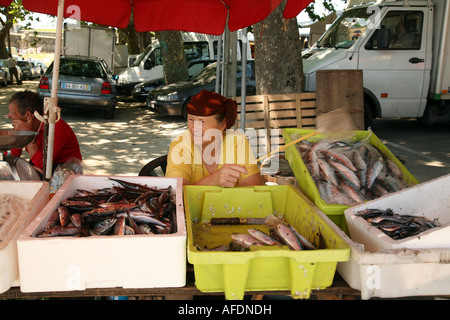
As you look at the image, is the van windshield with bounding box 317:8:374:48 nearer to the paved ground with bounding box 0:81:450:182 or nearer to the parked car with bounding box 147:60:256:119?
the paved ground with bounding box 0:81:450:182

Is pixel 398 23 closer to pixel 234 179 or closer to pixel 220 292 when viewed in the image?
pixel 234 179

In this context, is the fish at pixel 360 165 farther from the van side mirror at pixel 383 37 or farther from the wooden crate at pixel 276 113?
the van side mirror at pixel 383 37

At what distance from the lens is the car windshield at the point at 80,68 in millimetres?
12711

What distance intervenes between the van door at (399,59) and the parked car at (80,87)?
750 cm

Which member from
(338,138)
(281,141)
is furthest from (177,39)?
(338,138)

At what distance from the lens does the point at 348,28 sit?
9547 mm

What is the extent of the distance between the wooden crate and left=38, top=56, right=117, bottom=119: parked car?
281 inches

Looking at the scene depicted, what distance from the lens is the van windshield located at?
924cm

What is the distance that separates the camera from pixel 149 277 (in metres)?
2.09

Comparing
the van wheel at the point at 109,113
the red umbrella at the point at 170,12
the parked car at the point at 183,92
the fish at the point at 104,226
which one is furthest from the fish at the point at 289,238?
the van wheel at the point at 109,113

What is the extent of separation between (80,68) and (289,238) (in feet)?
39.8

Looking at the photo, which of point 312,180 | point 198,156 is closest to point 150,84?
point 198,156

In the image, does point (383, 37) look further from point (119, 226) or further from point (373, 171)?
point (119, 226)

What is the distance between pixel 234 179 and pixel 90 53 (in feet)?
61.5
